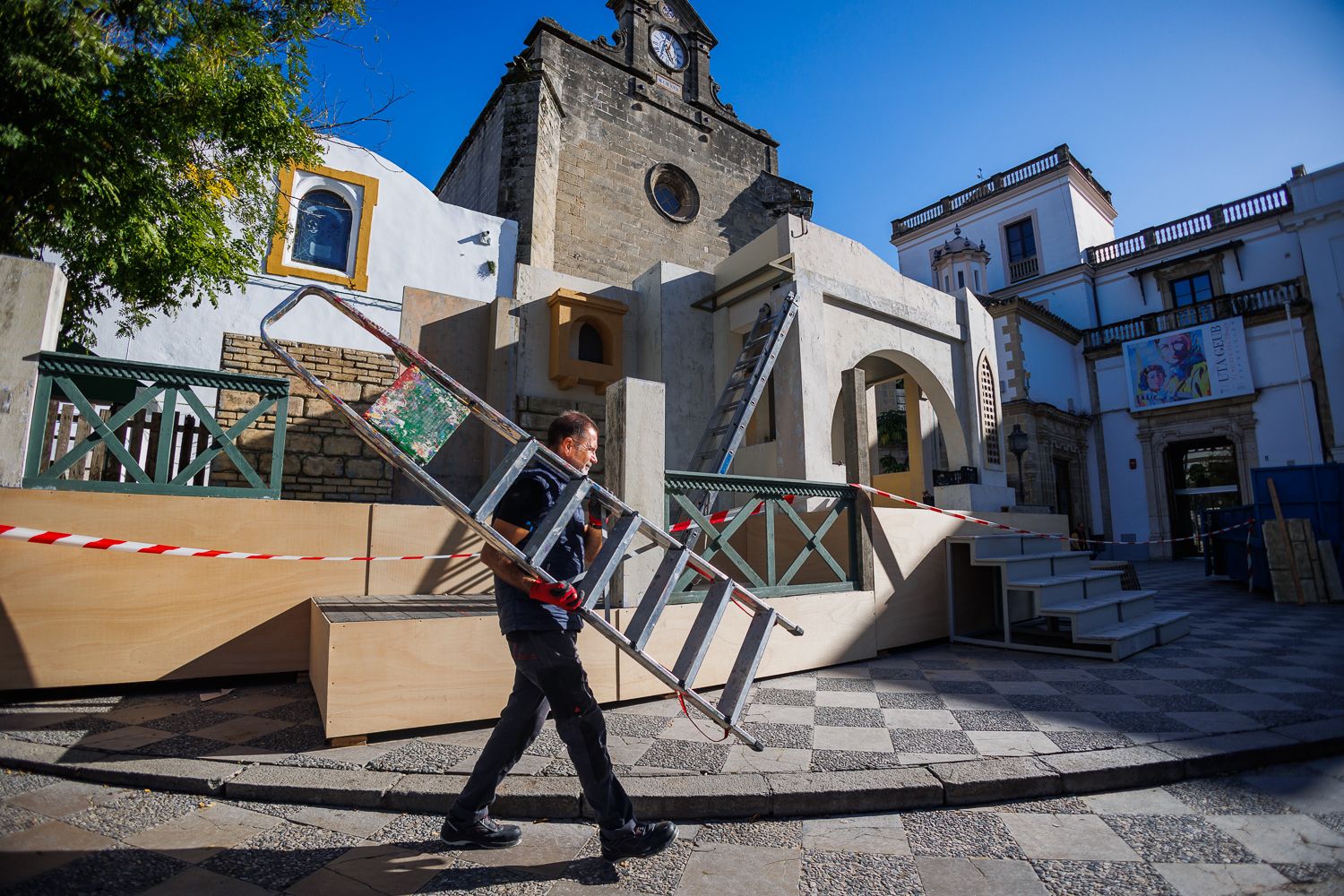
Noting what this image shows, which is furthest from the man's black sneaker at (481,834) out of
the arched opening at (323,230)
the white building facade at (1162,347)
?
the white building facade at (1162,347)

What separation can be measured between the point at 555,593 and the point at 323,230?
31.6 feet

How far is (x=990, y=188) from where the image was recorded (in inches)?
1127

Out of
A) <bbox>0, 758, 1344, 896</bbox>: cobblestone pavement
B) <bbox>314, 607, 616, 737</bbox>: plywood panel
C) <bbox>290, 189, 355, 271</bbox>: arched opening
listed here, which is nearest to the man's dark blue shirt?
<bbox>0, 758, 1344, 896</bbox>: cobblestone pavement

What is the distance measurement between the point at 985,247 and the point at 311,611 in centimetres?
3047

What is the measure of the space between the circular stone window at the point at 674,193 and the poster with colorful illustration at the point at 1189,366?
17194mm

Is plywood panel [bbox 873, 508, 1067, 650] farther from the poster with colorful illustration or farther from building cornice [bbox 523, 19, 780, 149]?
the poster with colorful illustration

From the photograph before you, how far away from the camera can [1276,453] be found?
1939cm

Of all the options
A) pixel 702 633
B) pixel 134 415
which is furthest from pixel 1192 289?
pixel 134 415

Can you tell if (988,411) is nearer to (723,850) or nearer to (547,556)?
(723,850)

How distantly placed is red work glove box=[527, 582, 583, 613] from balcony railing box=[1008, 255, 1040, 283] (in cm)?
3005

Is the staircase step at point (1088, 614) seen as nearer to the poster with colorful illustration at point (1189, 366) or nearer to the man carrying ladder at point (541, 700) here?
the man carrying ladder at point (541, 700)

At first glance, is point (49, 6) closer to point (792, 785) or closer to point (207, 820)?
point (207, 820)

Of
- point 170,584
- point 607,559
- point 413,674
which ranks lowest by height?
point 413,674

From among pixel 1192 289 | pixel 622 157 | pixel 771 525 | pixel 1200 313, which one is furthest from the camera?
pixel 1192 289
